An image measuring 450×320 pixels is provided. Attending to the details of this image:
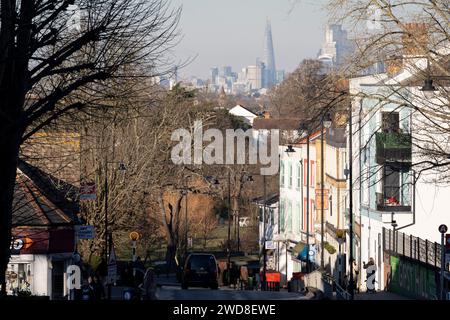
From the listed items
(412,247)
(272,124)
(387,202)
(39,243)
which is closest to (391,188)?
(387,202)

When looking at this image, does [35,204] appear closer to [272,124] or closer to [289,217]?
[289,217]

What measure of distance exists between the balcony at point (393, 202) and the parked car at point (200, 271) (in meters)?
8.46

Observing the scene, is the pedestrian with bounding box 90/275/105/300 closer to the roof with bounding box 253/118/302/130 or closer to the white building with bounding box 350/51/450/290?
the white building with bounding box 350/51/450/290

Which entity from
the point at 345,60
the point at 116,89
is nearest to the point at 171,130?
the point at 345,60

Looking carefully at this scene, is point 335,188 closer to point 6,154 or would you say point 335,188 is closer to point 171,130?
point 171,130

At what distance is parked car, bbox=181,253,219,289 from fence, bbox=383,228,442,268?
7.69 metres

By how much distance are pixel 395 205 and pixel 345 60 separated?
2376cm

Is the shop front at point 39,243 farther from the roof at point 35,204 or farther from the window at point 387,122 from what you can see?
the window at point 387,122

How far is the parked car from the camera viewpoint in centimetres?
4406

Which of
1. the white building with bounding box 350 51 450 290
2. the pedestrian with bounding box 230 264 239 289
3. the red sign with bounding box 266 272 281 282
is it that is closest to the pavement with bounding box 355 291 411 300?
the white building with bounding box 350 51 450 290

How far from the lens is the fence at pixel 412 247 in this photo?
125 feet

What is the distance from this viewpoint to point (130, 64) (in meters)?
20.6

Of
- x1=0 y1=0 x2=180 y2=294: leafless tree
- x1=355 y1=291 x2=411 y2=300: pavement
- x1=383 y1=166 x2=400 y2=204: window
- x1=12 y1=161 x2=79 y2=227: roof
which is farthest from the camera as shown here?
x1=383 y1=166 x2=400 y2=204: window

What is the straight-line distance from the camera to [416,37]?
2412 centimetres
